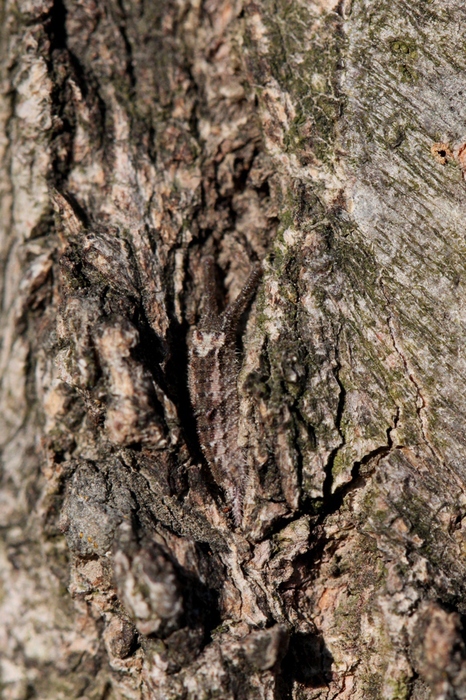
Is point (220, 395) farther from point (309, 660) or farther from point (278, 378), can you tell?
point (309, 660)

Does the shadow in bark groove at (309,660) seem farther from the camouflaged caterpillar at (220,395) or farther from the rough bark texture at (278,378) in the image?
the camouflaged caterpillar at (220,395)

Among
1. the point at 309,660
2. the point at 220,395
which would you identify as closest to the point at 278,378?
the point at 220,395

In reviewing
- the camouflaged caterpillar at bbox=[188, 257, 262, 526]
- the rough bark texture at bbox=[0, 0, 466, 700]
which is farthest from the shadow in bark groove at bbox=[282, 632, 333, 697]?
the camouflaged caterpillar at bbox=[188, 257, 262, 526]

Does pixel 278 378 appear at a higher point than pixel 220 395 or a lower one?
higher

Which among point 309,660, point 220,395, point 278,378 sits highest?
point 278,378

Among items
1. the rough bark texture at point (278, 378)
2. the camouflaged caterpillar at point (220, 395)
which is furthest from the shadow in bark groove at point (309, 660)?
the camouflaged caterpillar at point (220, 395)

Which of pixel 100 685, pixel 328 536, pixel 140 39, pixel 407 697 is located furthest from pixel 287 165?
pixel 100 685
